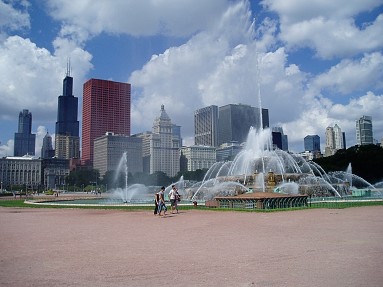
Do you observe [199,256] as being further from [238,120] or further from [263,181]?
[238,120]

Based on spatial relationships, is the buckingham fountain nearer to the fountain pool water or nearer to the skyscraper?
the fountain pool water

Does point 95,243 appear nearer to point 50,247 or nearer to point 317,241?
point 50,247

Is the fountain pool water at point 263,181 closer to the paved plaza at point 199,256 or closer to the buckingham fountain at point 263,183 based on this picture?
the buckingham fountain at point 263,183

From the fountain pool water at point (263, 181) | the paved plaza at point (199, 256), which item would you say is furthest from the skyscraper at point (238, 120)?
the paved plaza at point (199, 256)

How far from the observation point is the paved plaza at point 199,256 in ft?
24.4

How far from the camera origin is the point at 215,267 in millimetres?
8438

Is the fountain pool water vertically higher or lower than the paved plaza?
higher

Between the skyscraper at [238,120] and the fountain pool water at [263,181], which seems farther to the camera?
the skyscraper at [238,120]

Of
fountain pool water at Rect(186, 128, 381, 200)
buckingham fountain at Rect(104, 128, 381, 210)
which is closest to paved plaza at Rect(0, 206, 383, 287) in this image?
buckingham fountain at Rect(104, 128, 381, 210)

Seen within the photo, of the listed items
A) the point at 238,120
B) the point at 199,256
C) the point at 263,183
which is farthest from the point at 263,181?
the point at 238,120

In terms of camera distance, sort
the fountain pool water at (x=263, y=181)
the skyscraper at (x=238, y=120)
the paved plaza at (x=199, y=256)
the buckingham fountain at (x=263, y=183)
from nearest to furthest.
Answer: the paved plaza at (x=199, y=256)
the buckingham fountain at (x=263, y=183)
the fountain pool water at (x=263, y=181)
the skyscraper at (x=238, y=120)

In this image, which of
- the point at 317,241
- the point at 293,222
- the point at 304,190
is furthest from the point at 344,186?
the point at 317,241

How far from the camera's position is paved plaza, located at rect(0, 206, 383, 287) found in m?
7.44

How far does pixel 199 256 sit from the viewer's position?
380 inches
